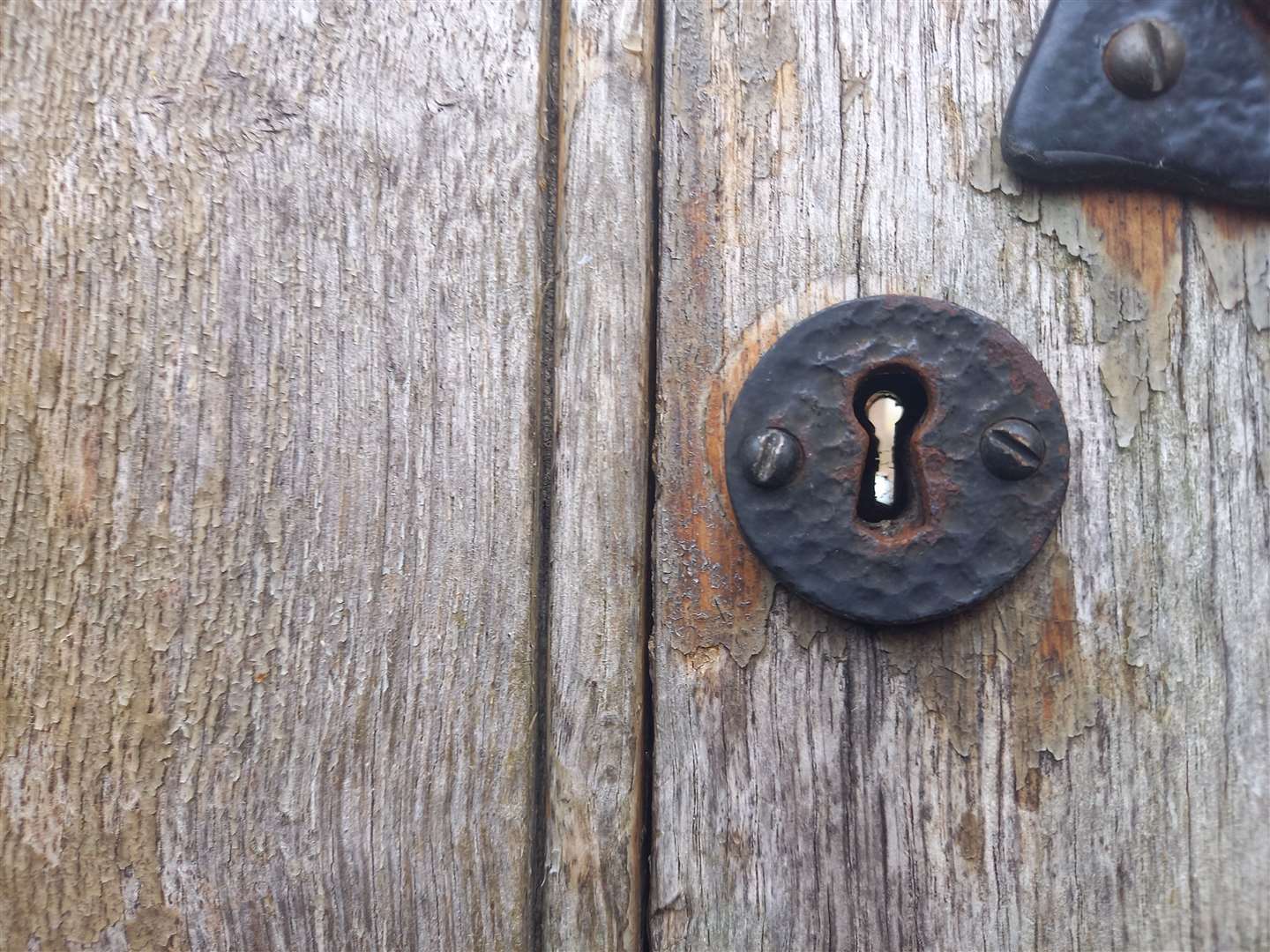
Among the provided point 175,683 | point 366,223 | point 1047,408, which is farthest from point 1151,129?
point 175,683

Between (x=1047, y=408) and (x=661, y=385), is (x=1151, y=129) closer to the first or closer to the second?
(x=1047, y=408)

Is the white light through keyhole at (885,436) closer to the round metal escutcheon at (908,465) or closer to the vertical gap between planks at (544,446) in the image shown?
the round metal escutcheon at (908,465)

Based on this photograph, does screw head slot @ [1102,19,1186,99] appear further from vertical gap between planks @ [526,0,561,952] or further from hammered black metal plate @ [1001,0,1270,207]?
vertical gap between planks @ [526,0,561,952]

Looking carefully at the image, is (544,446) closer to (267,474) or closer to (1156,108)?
(267,474)

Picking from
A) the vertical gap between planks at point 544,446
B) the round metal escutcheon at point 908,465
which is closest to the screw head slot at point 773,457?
the round metal escutcheon at point 908,465

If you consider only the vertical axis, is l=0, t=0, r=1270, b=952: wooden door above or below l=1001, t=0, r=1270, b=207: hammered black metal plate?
below

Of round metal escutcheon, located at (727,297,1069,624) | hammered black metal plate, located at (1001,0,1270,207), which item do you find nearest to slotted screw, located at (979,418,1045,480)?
round metal escutcheon, located at (727,297,1069,624)

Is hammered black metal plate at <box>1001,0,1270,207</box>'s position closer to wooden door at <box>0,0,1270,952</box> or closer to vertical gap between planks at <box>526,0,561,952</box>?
wooden door at <box>0,0,1270,952</box>
